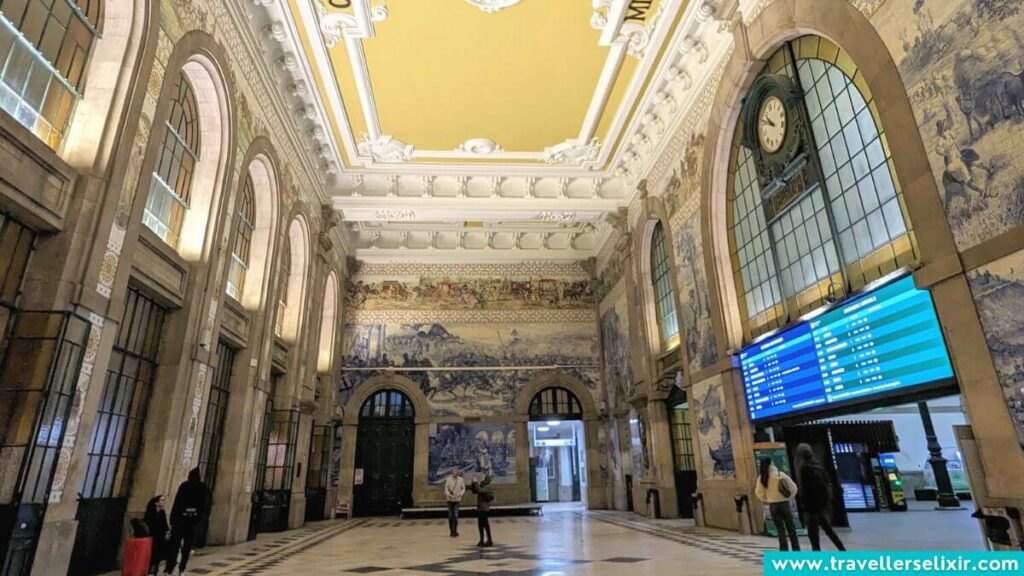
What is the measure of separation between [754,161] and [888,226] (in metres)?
3.40

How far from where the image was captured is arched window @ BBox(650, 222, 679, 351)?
13238 mm

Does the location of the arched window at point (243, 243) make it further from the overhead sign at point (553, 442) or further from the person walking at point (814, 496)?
the overhead sign at point (553, 442)

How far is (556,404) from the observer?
18953mm

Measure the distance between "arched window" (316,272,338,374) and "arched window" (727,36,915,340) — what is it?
12760 mm

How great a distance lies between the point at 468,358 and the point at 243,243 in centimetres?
972

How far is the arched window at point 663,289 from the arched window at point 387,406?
920 cm

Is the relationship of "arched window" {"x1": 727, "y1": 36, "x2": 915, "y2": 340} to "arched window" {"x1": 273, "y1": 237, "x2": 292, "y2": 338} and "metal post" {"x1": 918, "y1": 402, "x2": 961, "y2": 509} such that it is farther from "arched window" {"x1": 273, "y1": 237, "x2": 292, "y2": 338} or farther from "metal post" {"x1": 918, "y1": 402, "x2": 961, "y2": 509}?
"arched window" {"x1": 273, "y1": 237, "x2": 292, "y2": 338}

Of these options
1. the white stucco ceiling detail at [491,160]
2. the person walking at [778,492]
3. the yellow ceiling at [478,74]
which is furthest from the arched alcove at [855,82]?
the person walking at [778,492]

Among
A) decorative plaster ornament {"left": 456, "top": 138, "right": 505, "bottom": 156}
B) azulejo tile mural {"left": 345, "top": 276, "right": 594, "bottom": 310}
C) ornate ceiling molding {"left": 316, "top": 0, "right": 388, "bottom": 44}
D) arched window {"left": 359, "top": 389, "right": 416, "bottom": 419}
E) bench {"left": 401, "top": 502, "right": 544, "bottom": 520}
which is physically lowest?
bench {"left": 401, "top": 502, "right": 544, "bottom": 520}

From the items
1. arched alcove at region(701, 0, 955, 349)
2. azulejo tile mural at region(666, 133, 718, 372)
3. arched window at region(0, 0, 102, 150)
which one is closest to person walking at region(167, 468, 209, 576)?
arched window at region(0, 0, 102, 150)

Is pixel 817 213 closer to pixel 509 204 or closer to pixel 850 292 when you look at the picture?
pixel 850 292

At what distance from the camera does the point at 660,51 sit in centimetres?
1090

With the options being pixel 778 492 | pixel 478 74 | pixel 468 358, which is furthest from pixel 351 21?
pixel 468 358

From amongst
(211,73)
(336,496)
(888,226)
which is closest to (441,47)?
(211,73)
